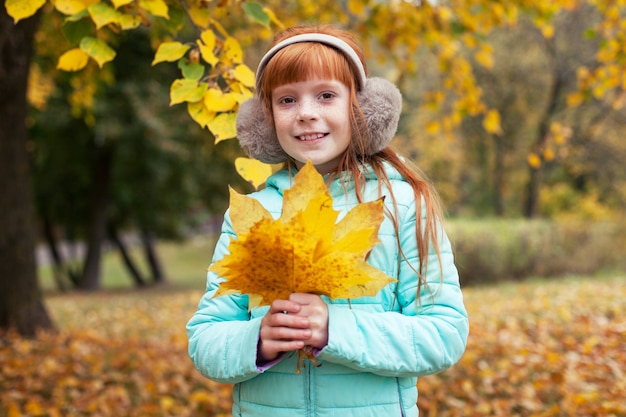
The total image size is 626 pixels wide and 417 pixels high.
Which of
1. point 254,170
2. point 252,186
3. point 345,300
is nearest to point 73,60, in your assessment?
point 254,170

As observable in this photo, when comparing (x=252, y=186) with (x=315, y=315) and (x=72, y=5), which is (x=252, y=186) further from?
(x=315, y=315)

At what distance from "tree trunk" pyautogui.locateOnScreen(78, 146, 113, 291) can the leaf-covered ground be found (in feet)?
28.7

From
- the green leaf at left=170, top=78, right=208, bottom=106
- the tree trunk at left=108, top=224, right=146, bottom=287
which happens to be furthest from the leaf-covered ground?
the tree trunk at left=108, top=224, right=146, bottom=287

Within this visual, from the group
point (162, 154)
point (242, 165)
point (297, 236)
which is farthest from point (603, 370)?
point (162, 154)

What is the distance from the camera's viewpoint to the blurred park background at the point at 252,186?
3.93m

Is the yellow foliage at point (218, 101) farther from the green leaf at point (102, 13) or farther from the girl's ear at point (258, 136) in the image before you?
the green leaf at point (102, 13)

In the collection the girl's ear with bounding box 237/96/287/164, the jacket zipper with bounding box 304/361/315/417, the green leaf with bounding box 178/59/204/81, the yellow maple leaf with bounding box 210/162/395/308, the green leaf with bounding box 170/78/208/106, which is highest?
the green leaf with bounding box 178/59/204/81

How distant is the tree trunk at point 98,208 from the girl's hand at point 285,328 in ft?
43.4

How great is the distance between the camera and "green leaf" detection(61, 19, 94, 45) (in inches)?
83.1

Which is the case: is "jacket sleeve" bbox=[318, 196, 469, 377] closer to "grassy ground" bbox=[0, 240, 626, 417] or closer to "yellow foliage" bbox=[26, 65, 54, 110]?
"grassy ground" bbox=[0, 240, 626, 417]

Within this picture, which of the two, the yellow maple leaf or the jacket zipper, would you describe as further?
the jacket zipper

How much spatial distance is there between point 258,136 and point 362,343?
25.7 inches

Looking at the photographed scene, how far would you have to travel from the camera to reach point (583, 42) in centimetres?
1504

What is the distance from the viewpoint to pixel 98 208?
1421 centimetres
